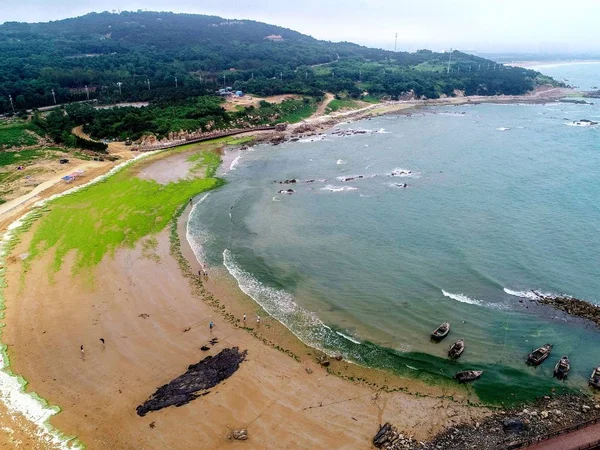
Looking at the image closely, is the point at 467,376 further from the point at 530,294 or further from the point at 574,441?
the point at 530,294

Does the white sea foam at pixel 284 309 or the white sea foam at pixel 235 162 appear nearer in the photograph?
the white sea foam at pixel 284 309

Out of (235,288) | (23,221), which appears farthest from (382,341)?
(23,221)

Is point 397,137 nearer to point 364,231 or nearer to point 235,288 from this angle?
point 364,231

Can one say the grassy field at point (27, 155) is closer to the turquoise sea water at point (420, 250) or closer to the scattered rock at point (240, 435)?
the turquoise sea water at point (420, 250)

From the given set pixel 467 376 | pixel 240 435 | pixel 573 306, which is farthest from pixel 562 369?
pixel 240 435

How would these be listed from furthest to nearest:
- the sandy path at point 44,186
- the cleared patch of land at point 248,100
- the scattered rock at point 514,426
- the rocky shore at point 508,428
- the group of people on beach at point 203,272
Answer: the cleared patch of land at point 248,100
the sandy path at point 44,186
the group of people on beach at point 203,272
the scattered rock at point 514,426
the rocky shore at point 508,428

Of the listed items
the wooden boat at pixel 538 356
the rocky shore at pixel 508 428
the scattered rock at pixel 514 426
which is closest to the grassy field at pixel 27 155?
the rocky shore at pixel 508 428

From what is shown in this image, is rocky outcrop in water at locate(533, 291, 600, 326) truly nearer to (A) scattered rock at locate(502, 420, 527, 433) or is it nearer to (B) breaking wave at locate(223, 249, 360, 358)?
Result: (A) scattered rock at locate(502, 420, 527, 433)

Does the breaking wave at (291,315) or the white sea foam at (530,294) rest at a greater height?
the white sea foam at (530,294)
